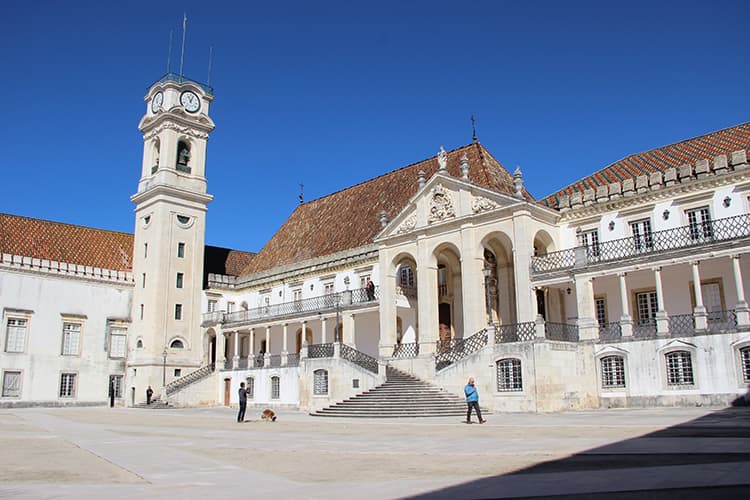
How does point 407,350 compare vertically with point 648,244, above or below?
below

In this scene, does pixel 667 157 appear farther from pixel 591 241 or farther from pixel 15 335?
pixel 15 335

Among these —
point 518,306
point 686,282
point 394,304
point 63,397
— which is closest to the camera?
point 686,282

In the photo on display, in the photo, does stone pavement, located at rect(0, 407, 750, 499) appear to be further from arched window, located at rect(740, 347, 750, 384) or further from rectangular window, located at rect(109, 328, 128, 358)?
rectangular window, located at rect(109, 328, 128, 358)

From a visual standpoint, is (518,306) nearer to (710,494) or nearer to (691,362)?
(691,362)

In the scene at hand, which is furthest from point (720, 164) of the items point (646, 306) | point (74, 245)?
point (74, 245)

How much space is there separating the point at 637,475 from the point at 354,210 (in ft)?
108

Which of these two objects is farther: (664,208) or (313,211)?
Result: (313,211)

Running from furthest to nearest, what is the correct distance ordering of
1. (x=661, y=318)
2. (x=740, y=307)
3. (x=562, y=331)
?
1. (x=562, y=331)
2. (x=661, y=318)
3. (x=740, y=307)

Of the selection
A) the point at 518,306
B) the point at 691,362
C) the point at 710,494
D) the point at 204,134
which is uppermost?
the point at 204,134

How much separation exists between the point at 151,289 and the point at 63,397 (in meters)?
Result: 7.71

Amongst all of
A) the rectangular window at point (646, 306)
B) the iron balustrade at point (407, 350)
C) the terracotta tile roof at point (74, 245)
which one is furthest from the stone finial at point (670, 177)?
the terracotta tile roof at point (74, 245)

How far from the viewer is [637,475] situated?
7227mm

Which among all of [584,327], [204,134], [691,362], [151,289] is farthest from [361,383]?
[204,134]

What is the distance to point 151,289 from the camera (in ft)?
129
